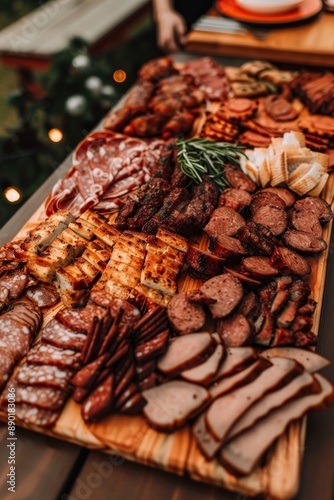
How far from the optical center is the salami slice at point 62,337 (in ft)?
5.83

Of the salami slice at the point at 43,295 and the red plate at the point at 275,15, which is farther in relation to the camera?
the red plate at the point at 275,15

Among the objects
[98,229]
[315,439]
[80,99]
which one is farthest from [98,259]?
[80,99]

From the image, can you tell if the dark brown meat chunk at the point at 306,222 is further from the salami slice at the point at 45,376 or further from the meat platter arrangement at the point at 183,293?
the salami slice at the point at 45,376

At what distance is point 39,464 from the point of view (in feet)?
5.28

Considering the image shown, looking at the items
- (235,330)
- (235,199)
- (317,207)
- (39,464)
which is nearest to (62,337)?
(39,464)

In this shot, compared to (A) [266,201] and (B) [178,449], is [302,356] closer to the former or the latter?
(B) [178,449]

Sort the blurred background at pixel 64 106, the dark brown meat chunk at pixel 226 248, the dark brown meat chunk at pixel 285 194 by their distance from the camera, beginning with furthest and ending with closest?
the blurred background at pixel 64 106 → the dark brown meat chunk at pixel 285 194 → the dark brown meat chunk at pixel 226 248

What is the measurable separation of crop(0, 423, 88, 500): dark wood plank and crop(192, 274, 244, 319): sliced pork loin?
717 mm

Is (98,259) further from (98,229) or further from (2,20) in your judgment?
(2,20)

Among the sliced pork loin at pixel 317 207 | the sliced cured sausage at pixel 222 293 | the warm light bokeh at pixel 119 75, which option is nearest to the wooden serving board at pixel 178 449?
the sliced cured sausage at pixel 222 293

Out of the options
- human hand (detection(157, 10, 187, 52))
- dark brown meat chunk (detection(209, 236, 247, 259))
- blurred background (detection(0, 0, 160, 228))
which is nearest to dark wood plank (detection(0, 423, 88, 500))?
dark brown meat chunk (detection(209, 236, 247, 259))

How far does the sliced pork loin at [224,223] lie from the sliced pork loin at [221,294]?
1.04 ft

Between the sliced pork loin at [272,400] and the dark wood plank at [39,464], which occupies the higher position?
the sliced pork loin at [272,400]

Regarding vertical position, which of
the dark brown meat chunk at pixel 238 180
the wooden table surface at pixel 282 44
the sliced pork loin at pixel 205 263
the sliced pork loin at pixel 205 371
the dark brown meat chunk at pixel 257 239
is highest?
the wooden table surface at pixel 282 44
